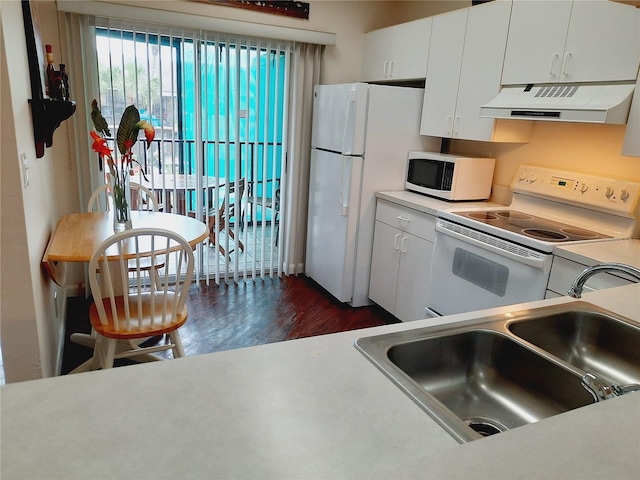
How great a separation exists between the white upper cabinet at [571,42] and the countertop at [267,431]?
6.33 ft

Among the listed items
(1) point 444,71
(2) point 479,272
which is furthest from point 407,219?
(1) point 444,71

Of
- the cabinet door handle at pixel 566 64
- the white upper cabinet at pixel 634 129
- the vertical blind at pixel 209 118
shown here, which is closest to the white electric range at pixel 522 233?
the white upper cabinet at pixel 634 129

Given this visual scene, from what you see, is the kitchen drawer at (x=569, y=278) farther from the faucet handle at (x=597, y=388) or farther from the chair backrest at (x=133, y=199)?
the chair backrest at (x=133, y=199)

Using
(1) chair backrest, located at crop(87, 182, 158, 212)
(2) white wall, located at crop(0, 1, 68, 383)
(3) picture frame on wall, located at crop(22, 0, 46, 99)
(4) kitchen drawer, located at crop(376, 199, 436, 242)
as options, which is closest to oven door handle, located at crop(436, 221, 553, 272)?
(4) kitchen drawer, located at crop(376, 199, 436, 242)

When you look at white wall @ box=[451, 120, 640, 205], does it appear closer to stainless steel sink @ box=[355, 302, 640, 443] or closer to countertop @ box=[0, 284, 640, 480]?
stainless steel sink @ box=[355, 302, 640, 443]

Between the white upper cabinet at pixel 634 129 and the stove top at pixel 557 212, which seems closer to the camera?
the white upper cabinet at pixel 634 129

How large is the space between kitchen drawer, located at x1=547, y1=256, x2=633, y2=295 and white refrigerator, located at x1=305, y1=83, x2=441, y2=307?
5.18 ft

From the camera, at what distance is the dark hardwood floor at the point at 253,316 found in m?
2.96

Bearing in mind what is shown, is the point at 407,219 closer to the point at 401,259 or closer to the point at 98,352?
the point at 401,259

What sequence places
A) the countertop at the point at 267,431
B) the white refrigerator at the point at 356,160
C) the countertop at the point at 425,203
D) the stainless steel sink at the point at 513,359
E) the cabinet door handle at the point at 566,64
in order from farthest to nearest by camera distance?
the white refrigerator at the point at 356,160, the countertop at the point at 425,203, the cabinet door handle at the point at 566,64, the stainless steel sink at the point at 513,359, the countertop at the point at 267,431

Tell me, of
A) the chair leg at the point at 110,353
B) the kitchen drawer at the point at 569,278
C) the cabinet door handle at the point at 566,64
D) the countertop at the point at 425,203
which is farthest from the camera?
the countertop at the point at 425,203

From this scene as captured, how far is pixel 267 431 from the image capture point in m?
0.74

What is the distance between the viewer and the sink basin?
1254 mm

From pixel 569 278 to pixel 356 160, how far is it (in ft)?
5.64
